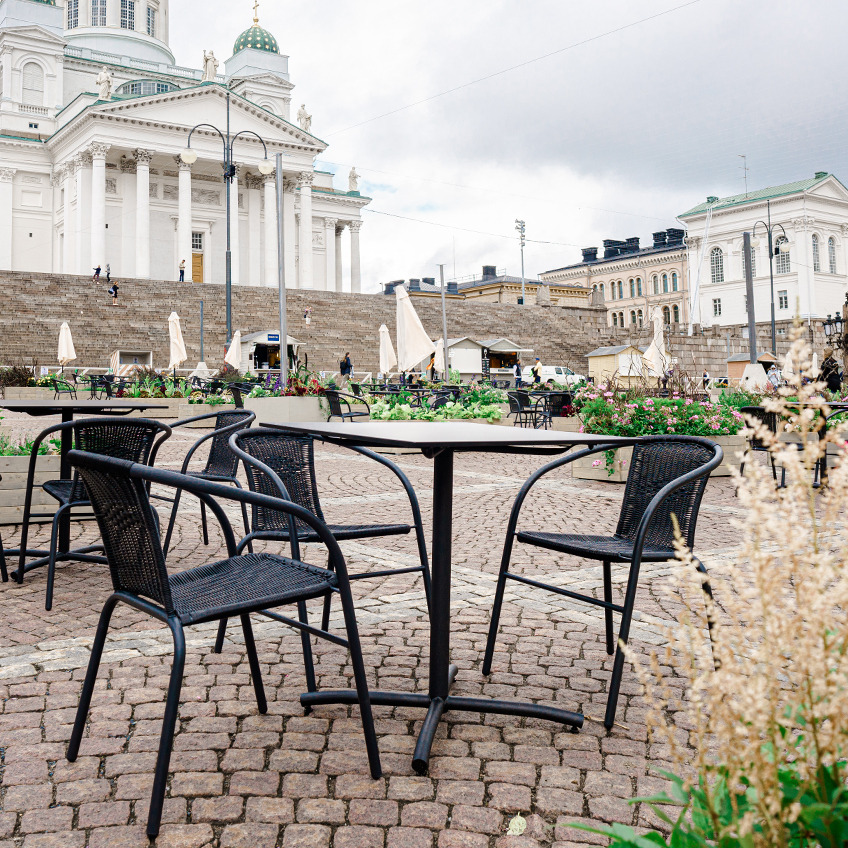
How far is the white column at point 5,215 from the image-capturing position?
56094mm

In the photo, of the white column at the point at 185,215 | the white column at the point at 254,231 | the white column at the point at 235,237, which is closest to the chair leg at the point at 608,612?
the white column at the point at 185,215

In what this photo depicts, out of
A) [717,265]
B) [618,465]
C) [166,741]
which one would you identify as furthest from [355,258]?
[166,741]

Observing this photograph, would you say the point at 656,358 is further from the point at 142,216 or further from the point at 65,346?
the point at 142,216

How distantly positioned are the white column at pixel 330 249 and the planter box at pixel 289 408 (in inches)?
2081

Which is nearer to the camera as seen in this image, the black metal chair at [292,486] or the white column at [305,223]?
the black metal chair at [292,486]

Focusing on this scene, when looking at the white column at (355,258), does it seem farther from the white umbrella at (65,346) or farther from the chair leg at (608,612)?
the chair leg at (608,612)

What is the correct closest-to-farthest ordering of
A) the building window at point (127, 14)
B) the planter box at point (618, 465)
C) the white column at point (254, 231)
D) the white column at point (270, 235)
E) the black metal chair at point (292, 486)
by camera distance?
the black metal chair at point (292, 486)
the planter box at point (618, 465)
the white column at point (270, 235)
the white column at point (254, 231)
the building window at point (127, 14)

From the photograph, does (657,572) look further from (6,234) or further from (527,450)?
(6,234)

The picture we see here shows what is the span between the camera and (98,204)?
167ft

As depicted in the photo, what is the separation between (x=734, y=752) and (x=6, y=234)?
63923mm

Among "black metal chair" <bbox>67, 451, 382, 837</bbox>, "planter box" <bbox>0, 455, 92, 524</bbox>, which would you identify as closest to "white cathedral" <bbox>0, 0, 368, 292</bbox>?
"planter box" <bbox>0, 455, 92, 524</bbox>

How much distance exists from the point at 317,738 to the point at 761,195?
81.4 m

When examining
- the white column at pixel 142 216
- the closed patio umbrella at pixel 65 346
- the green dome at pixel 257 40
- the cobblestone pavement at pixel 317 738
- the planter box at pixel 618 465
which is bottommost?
the cobblestone pavement at pixel 317 738

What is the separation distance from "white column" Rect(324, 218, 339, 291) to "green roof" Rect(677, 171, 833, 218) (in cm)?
3323
